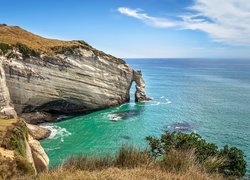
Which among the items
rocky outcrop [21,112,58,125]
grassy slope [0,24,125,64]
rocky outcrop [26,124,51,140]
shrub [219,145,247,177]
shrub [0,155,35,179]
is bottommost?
rocky outcrop [26,124,51,140]

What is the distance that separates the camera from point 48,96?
52.9m

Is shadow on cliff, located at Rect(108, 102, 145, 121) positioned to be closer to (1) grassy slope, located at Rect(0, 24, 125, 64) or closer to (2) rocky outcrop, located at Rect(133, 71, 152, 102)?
Answer: (2) rocky outcrop, located at Rect(133, 71, 152, 102)

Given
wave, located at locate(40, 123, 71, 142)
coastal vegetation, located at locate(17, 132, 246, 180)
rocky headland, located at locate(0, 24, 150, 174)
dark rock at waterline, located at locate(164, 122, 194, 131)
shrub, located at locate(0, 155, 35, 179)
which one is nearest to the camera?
coastal vegetation, located at locate(17, 132, 246, 180)

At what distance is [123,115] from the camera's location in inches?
2251

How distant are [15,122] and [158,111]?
41.1 m

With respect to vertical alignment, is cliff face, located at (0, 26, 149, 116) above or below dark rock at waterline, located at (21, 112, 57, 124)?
above

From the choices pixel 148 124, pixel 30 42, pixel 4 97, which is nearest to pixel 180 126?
pixel 148 124

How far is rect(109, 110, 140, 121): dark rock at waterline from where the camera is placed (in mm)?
54831

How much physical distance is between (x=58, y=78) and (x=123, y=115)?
1430 cm

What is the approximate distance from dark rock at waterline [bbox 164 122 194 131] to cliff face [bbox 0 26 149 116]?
17824 mm

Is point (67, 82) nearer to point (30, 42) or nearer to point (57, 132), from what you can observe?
point (30, 42)

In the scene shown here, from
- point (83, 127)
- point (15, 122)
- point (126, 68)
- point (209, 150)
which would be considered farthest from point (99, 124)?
point (209, 150)

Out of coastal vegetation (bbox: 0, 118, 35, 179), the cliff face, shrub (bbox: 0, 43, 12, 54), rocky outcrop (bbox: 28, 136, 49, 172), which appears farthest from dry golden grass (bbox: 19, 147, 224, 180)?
shrub (bbox: 0, 43, 12, 54)

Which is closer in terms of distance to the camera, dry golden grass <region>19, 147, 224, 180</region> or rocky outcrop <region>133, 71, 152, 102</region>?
dry golden grass <region>19, 147, 224, 180</region>
